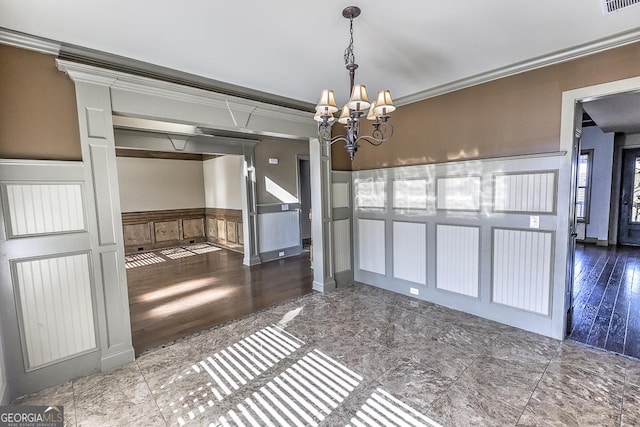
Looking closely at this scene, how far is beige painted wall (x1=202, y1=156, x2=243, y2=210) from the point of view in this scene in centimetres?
688

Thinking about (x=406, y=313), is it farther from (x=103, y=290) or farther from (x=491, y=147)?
(x=103, y=290)

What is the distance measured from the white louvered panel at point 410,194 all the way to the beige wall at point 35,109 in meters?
3.34

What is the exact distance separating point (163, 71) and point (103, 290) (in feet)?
6.56

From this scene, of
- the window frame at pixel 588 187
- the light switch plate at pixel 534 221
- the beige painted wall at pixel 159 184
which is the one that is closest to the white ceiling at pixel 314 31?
the light switch plate at pixel 534 221

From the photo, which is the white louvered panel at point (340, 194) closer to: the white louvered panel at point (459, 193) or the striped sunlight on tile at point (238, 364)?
the white louvered panel at point (459, 193)

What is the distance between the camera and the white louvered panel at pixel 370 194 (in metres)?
4.11

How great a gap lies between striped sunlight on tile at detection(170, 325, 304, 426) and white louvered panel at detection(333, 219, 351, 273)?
148cm

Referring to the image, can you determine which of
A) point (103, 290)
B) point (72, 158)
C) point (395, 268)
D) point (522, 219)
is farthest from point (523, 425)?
Answer: point (72, 158)

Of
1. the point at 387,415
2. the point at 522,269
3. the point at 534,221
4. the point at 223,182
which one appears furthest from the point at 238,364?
A: the point at 223,182

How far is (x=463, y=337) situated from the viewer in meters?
2.85

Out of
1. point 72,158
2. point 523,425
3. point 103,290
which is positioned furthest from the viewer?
point 103,290

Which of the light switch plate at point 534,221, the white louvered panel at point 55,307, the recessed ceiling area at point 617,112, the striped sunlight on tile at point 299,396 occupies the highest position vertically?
the recessed ceiling area at point 617,112

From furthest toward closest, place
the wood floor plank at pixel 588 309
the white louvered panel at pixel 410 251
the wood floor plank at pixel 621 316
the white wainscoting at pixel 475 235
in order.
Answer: the white louvered panel at pixel 410 251 < the wood floor plank at pixel 588 309 < the white wainscoting at pixel 475 235 < the wood floor plank at pixel 621 316

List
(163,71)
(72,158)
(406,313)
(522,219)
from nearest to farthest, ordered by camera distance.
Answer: (72,158) < (163,71) < (522,219) < (406,313)
